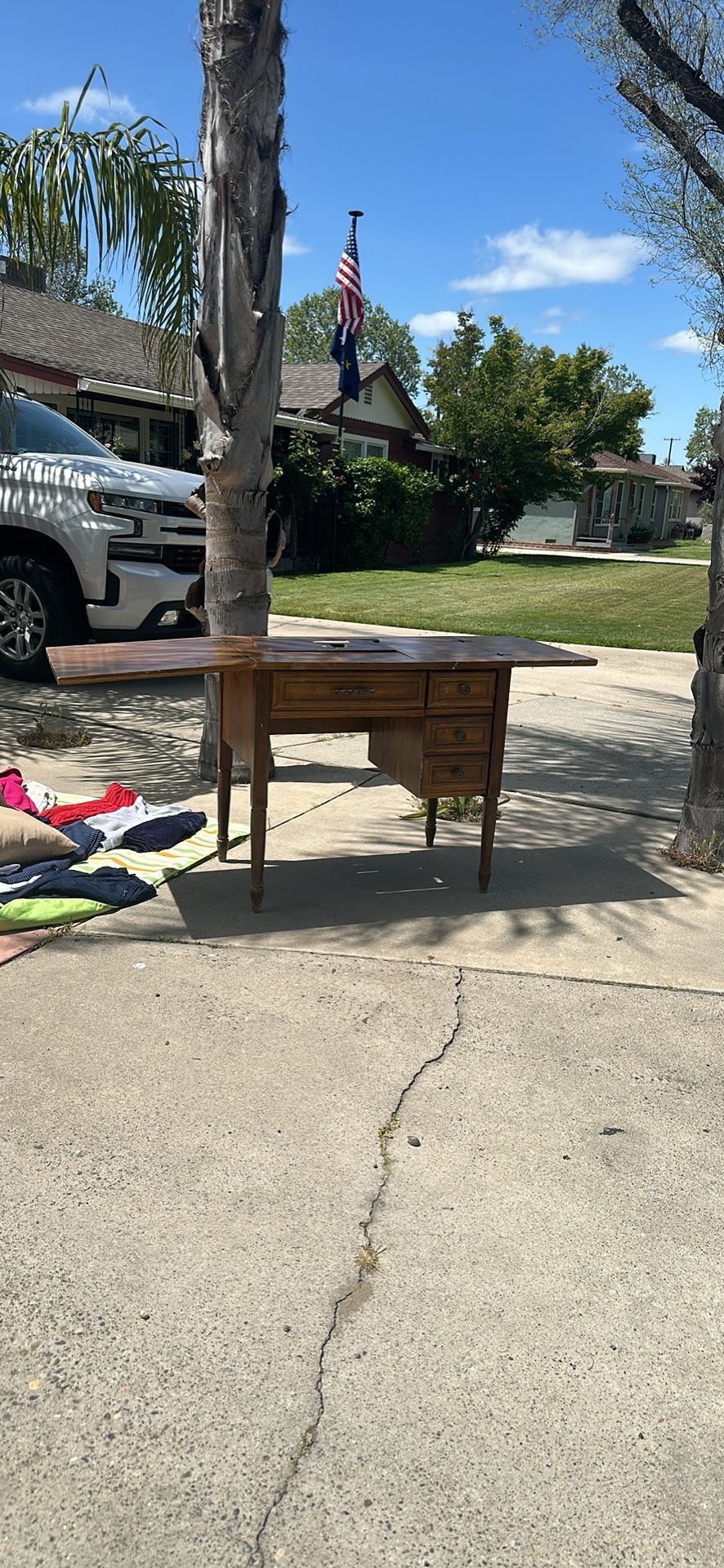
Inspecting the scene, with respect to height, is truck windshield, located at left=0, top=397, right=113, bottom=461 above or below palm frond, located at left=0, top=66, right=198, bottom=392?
below

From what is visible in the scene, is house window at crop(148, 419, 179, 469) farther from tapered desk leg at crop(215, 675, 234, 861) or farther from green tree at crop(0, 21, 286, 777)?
tapered desk leg at crop(215, 675, 234, 861)

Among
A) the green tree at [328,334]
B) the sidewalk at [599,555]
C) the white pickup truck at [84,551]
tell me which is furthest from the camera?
the green tree at [328,334]

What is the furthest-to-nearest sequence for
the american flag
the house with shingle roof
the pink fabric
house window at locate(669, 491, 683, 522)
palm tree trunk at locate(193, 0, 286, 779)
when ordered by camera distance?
house window at locate(669, 491, 683, 522)
the american flag
the house with shingle roof
palm tree trunk at locate(193, 0, 286, 779)
the pink fabric

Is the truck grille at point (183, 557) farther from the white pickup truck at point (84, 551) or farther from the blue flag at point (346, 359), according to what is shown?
the blue flag at point (346, 359)

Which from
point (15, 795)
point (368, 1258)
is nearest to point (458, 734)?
point (15, 795)

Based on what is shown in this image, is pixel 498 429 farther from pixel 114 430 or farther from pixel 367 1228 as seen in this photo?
pixel 367 1228

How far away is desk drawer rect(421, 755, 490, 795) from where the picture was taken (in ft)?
15.5

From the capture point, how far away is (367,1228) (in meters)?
2.68

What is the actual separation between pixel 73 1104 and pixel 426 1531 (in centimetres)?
155

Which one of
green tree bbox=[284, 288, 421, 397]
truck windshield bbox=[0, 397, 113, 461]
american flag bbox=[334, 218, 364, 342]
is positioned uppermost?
green tree bbox=[284, 288, 421, 397]

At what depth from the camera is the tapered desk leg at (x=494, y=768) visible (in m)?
4.76

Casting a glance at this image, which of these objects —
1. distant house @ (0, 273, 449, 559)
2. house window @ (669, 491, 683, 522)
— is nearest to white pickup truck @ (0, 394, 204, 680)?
distant house @ (0, 273, 449, 559)

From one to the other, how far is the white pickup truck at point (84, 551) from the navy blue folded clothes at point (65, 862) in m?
3.20

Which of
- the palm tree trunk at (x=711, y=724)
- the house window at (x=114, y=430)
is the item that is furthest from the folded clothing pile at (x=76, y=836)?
the house window at (x=114, y=430)
